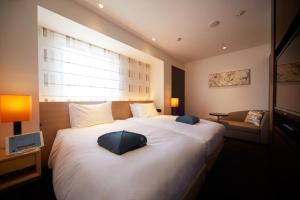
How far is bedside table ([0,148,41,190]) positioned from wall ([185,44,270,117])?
4.46 metres

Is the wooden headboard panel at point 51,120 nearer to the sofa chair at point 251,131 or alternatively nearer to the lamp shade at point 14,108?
the lamp shade at point 14,108

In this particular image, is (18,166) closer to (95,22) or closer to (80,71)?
(80,71)

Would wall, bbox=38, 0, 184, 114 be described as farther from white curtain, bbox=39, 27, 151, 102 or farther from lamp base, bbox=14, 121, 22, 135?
lamp base, bbox=14, 121, 22, 135

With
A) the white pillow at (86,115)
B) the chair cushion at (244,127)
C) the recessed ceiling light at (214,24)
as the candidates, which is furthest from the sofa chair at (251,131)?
the white pillow at (86,115)

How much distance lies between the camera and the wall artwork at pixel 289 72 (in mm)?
792

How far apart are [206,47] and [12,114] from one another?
4.01 meters

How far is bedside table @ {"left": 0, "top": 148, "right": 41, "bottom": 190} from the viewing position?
111 cm

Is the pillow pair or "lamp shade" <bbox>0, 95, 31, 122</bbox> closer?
"lamp shade" <bbox>0, 95, 31, 122</bbox>

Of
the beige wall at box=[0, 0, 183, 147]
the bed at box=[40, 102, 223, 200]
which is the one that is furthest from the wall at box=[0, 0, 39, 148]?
the bed at box=[40, 102, 223, 200]

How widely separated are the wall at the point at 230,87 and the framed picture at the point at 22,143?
4.44 m

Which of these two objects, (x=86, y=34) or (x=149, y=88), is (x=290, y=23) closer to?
(x=86, y=34)

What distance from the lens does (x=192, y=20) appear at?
2.21m

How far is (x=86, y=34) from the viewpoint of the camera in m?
2.15

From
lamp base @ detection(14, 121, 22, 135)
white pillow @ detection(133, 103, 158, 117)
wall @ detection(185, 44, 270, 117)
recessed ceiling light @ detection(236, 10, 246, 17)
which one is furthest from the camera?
wall @ detection(185, 44, 270, 117)
